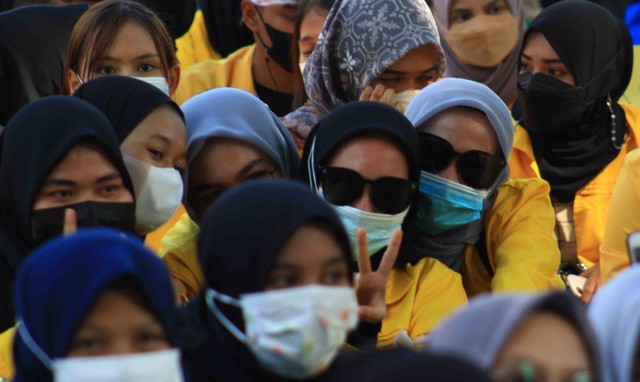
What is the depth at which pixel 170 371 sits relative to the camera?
414cm

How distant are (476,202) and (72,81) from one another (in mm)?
1724

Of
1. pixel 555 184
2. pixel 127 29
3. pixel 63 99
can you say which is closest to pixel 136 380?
pixel 63 99

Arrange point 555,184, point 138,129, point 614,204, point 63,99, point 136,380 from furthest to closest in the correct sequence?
point 555,184, point 614,204, point 138,129, point 63,99, point 136,380

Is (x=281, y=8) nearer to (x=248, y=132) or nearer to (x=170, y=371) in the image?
(x=248, y=132)

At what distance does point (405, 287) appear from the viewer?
6082 mm

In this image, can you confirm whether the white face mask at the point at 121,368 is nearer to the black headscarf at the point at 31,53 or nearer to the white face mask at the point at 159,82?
the white face mask at the point at 159,82

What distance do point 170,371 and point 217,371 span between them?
0.49 metres

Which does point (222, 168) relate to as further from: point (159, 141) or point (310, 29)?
point (310, 29)

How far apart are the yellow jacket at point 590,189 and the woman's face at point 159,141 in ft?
6.71

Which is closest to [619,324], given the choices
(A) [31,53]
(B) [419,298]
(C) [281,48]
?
(B) [419,298]

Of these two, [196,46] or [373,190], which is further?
[196,46]

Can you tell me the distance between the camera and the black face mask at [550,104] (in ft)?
25.4

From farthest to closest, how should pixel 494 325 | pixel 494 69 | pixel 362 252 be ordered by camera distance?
pixel 494 69 < pixel 362 252 < pixel 494 325

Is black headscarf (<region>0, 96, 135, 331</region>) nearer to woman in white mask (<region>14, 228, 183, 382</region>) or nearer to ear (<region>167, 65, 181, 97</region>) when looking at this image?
woman in white mask (<region>14, 228, 183, 382</region>)
